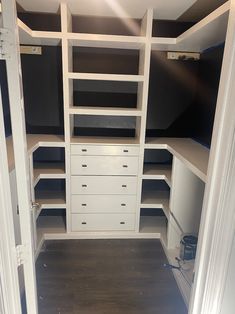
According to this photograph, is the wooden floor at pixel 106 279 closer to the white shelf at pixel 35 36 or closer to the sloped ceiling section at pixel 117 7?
the white shelf at pixel 35 36

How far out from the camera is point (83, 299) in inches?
74.2

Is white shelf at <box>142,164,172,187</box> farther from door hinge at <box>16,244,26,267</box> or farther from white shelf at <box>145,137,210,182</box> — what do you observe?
door hinge at <box>16,244,26,267</box>

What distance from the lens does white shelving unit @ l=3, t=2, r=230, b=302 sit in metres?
2.13

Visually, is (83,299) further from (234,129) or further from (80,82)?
(80,82)

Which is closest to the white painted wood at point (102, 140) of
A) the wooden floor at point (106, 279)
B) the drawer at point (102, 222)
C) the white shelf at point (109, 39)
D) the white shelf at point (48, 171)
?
the white shelf at point (48, 171)

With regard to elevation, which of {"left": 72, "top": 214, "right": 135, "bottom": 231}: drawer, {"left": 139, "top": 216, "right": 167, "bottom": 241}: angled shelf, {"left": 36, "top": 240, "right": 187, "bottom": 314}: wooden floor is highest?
{"left": 72, "top": 214, "right": 135, "bottom": 231}: drawer

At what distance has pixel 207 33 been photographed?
74.1 inches

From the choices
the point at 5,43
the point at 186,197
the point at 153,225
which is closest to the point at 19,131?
the point at 5,43

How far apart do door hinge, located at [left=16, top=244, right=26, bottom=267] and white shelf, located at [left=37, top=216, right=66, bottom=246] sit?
4.54 ft

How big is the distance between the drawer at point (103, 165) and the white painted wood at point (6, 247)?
139 cm

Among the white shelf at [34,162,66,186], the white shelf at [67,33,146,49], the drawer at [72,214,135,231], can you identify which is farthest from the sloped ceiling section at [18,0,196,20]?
the drawer at [72,214,135,231]

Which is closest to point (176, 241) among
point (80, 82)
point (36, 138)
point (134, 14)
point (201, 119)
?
point (201, 119)

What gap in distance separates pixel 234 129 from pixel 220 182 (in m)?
0.24

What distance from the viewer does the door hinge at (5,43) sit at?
2.96 feet
